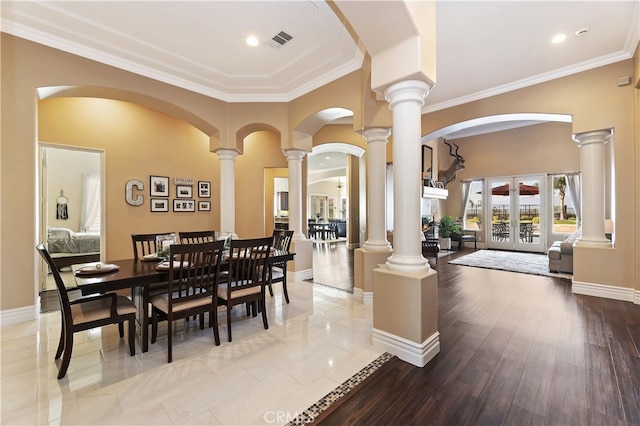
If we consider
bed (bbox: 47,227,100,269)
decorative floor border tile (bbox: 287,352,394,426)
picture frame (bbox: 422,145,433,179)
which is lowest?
decorative floor border tile (bbox: 287,352,394,426)

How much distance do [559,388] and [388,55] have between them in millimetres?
2975

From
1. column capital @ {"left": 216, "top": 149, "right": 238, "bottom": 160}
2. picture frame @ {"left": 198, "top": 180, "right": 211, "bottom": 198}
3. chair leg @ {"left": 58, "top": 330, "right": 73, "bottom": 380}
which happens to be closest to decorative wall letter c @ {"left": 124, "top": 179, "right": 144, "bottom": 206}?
picture frame @ {"left": 198, "top": 180, "right": 211, "bottom": 198}

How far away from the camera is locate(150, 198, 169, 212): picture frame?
217 inches

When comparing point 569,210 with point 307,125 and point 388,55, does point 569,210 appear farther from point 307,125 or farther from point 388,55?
point 388,55

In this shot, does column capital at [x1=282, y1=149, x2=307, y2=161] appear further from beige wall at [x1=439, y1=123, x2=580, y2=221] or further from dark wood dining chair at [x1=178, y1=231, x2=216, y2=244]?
beige wall at [x1=439, y1=123, x2=580, y2=221]

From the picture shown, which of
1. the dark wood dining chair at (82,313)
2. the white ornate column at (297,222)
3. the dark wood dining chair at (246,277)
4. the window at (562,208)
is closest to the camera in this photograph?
the dark wood dining chair at (82,313)

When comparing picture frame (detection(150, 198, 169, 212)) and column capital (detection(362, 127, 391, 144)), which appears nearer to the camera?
column capital (detection(362, 127, 391, 144))

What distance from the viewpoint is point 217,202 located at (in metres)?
6.44

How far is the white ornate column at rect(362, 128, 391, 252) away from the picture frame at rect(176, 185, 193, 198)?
4.13 m

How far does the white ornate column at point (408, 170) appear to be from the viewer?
247 centimetres

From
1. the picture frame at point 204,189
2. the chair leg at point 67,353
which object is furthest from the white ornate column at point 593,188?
the picture frame at point 204,189

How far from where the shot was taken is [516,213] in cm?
912

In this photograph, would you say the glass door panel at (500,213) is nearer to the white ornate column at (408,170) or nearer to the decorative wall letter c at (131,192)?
the white ornate column at (408,170)

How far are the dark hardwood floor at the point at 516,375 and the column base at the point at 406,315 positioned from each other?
111mm
